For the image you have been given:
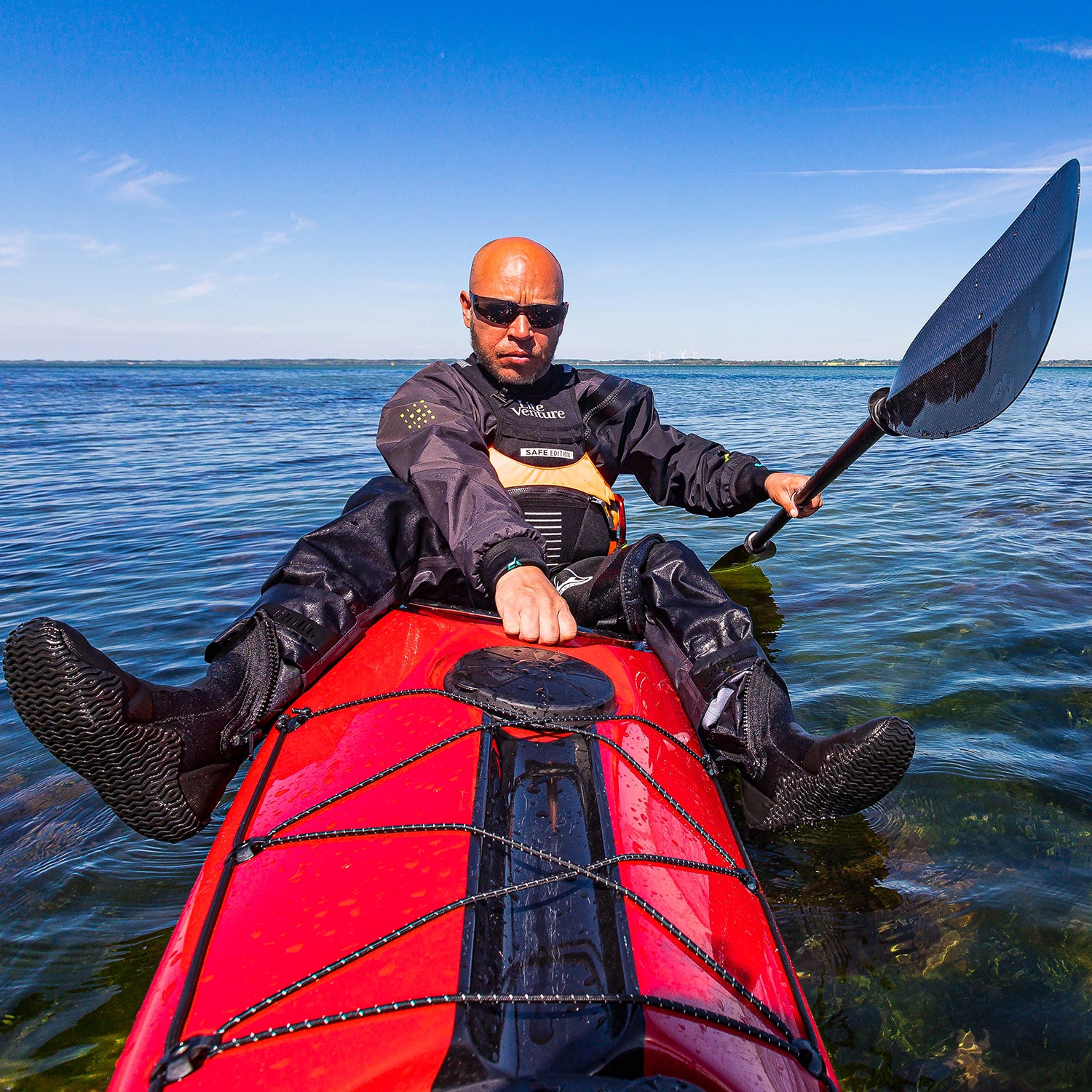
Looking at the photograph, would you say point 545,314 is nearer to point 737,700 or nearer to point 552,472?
point 552,472

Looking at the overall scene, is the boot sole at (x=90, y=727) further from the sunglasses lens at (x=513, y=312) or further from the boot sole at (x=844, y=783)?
the sunglasses lens at (x=513, y=312)

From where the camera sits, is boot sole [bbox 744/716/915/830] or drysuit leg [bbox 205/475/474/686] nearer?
boot sole [bbox 744/716/915/830]

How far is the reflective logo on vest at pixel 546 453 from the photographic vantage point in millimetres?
3240

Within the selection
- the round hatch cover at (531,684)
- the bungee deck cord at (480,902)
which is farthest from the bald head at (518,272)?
the bungee deck cord at (480,902)

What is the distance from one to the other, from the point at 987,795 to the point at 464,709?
220 cm

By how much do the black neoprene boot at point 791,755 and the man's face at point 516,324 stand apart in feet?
5.66

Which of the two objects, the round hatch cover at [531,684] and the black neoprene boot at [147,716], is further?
the round hatch cover at [531,684]

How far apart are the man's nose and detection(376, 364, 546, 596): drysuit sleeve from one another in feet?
1.07

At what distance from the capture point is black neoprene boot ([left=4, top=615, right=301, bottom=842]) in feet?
6.05

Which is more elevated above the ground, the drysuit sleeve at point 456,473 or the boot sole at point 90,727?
the drysuit sleeve at point 456,473

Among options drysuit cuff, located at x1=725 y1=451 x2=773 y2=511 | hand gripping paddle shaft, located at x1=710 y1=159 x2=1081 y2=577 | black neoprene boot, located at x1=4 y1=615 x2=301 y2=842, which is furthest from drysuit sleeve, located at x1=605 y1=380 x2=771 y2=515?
black neoprene boot, located at x1=4 y1=615 x2=301 y2=842

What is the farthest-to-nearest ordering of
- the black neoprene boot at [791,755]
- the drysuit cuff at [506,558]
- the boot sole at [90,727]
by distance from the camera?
1. the drysuit cuff at [506,558]
2. the black neoprene boot at [791,755]
3. the boot sole at [90,727]

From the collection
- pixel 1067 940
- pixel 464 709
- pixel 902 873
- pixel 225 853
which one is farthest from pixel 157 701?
pixel 1067 940

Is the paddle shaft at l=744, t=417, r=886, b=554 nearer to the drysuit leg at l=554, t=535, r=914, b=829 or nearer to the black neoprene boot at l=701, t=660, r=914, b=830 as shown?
the drysuit leg at l=554, t=535, r=914, b=829
